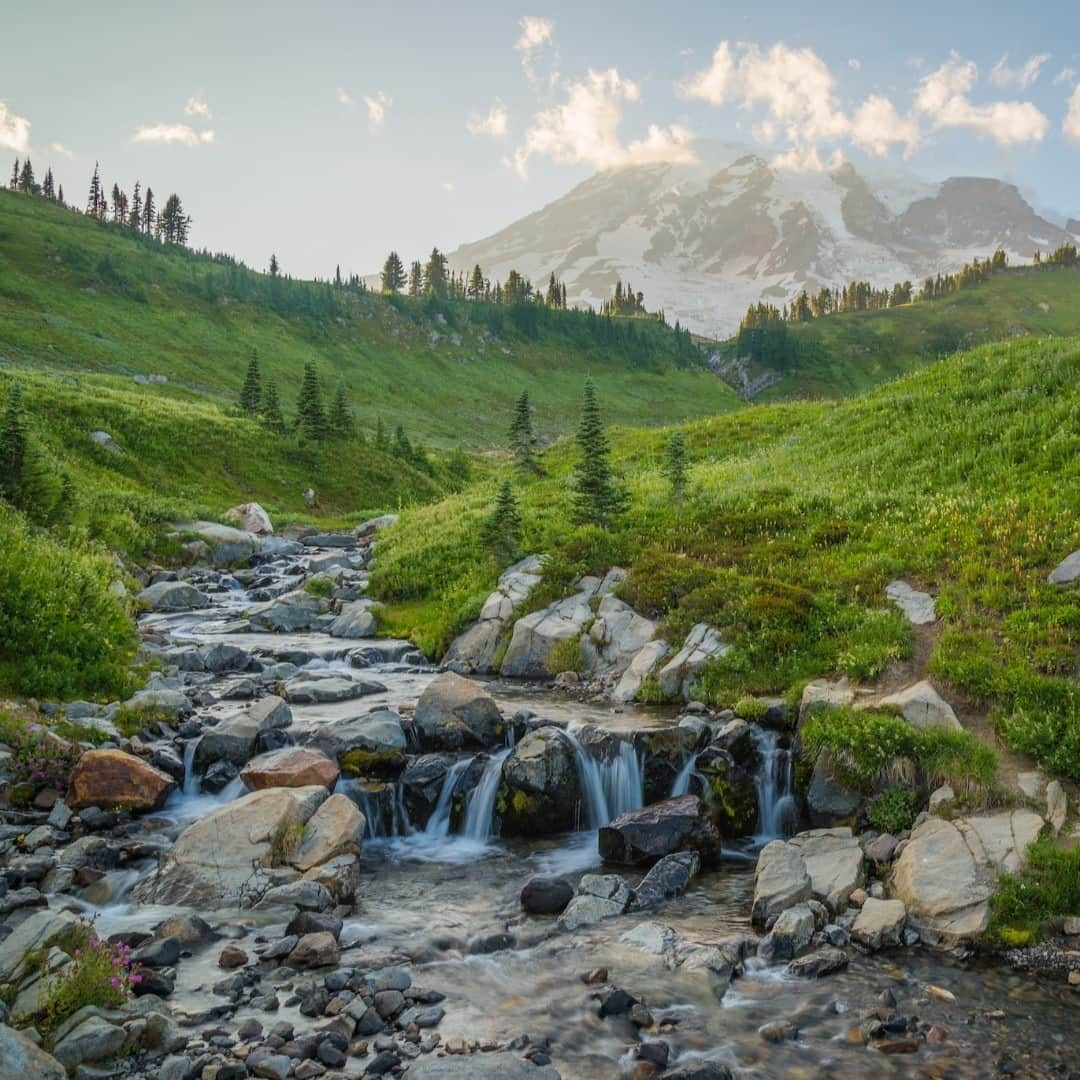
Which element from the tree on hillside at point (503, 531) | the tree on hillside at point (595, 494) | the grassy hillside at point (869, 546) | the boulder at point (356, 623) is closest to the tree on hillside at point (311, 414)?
the grassy hillside at point (869, 546)

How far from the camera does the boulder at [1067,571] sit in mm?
15680

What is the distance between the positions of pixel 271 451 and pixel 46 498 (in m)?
32.4

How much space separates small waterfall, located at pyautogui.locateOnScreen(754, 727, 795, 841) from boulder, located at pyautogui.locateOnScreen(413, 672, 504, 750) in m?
5.10

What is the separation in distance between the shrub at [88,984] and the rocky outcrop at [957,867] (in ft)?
29.8

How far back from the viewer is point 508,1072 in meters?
7.22

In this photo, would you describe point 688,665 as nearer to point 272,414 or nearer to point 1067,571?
point 1067,571

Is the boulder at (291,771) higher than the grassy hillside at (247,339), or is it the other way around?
the grassy hillside at (247,339)

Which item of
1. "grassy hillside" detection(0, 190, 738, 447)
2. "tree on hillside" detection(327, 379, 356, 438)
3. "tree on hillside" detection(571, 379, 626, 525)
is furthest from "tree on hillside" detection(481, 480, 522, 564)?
"grassy hillside" detection(0, 190, 738, 447)

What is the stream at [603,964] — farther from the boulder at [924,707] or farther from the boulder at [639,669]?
the boulder at [639,669]

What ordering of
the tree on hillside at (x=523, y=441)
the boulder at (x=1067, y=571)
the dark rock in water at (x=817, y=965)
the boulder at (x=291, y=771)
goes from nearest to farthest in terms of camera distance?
the dark rock in water at (x=817, y=965)
the boulder at (x=291, y=771)
the boulder at (x=1067, y=571)
the tree on hillside at (x=523, y=441)

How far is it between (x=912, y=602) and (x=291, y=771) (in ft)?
42.8

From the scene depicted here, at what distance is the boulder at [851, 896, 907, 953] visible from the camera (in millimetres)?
9727

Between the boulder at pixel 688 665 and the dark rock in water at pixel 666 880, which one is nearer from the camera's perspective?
the dark rock in water at pixel 666 880

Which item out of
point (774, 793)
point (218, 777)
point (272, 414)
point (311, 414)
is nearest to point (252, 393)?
point (272, 414)
